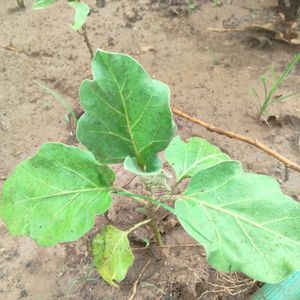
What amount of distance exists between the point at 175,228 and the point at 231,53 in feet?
3.11

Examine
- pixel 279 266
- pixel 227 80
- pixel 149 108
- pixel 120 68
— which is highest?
pixel 120 68

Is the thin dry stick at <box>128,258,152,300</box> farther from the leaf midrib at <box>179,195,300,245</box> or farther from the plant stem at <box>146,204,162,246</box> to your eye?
the leaf midrib at <box>179,195,300,245</box>

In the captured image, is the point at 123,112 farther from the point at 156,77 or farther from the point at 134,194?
the point at 156,77

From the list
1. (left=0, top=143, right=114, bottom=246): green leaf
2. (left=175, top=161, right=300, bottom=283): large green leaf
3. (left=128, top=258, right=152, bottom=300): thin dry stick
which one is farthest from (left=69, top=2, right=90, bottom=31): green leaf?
(left=128, top=258, right=152, bottom=300): thin dry stick

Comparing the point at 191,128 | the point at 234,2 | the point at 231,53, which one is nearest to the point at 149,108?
the point at 191,128

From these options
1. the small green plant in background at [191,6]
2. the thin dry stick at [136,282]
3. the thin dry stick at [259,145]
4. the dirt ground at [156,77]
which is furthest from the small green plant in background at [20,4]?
the thin dry stick at [136,282]

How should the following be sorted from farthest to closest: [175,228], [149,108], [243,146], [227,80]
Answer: [227,80]
[243,146]
[175,228]
[149,108]

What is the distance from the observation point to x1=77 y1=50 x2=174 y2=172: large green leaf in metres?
0.92

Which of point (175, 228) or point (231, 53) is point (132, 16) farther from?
point (175, 228)

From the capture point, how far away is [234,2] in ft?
7.02

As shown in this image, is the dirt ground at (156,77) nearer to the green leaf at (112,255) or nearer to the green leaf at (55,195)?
the green leaf at (112,255)

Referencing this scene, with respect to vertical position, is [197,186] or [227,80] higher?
[197,186]

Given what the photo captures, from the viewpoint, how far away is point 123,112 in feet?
3.20

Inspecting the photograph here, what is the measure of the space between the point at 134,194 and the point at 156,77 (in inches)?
36.9
